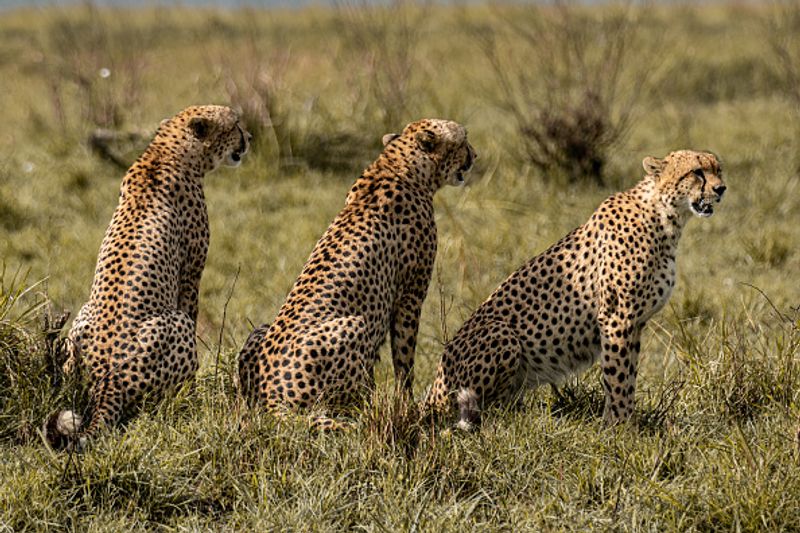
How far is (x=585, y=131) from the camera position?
7.56m

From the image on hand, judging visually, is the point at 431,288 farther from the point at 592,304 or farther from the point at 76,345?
the point at 76,345

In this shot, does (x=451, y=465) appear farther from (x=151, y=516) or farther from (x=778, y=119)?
(x=778, y=119)

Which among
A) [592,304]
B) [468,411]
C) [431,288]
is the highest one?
[592,304]

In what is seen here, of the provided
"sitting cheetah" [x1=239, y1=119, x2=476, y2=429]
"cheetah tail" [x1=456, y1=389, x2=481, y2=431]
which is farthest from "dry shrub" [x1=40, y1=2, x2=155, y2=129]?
"cheetah tail" [x1=456, y1=389, x2=481, y2=431]

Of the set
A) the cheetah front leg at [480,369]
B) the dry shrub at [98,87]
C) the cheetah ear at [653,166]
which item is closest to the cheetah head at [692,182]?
the cheetah ear at [653,166]

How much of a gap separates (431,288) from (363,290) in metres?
2.24

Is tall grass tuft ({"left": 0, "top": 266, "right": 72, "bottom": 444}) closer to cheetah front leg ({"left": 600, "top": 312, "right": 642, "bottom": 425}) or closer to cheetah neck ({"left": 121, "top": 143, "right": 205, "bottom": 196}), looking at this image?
cheetah neck ({"left": 121, "top": 143, "right": 205, "bottom": 196})

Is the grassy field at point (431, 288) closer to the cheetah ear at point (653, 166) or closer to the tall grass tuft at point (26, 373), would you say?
the tall grass tuft at point (26, 373)

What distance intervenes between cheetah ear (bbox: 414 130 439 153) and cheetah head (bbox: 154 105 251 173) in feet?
2.30

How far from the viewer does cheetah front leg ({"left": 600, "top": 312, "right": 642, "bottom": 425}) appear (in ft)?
12.3

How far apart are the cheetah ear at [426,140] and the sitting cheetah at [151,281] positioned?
28.0 inches


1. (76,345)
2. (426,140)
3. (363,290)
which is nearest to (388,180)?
(426,140)

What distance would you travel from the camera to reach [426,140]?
424 cm

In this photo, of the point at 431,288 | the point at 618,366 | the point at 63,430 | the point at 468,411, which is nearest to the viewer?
the point at 63,430
